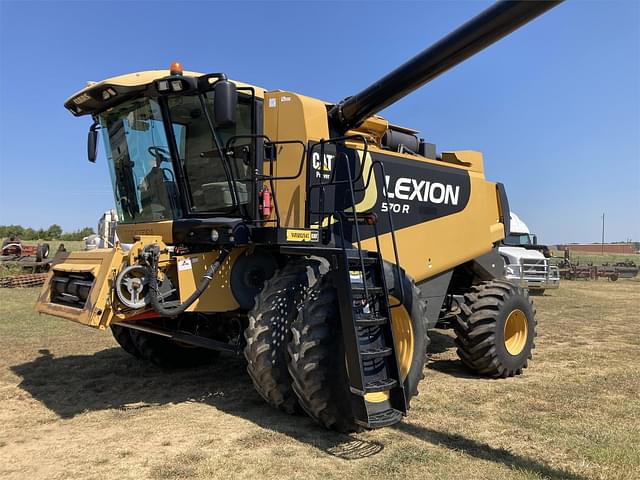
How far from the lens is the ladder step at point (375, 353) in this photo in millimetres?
3928

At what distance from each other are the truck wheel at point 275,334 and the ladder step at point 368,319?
0.50 meters

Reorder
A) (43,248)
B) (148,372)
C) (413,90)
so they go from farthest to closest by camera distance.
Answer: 1. (43,248)
2. (148,372)
3. (413,90)

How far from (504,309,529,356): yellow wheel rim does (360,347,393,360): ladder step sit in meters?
2.84

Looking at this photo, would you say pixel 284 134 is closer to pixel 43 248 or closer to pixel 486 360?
pixel 486 360

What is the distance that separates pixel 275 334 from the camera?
14.2 feet

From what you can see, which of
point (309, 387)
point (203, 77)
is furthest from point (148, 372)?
point (203, 77)

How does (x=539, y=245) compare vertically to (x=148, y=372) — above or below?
above

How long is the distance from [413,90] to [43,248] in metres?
19.0

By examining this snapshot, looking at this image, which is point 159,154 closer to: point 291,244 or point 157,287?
point 157,287

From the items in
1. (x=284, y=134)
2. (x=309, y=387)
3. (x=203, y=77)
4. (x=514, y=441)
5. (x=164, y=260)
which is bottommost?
(x=514, y=441)

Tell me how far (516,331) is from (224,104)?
15.0 feet

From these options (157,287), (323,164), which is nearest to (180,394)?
(157,287)

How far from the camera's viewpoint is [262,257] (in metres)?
5.11

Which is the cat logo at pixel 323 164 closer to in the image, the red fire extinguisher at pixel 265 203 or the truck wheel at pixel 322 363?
the red fire extinguisher at pixel 265 203
